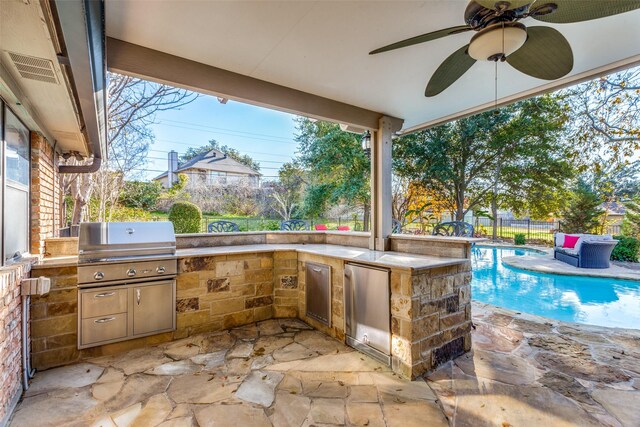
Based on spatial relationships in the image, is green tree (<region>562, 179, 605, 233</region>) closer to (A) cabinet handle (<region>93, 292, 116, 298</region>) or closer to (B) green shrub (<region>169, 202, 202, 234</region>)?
(B) green shrub (<region>169, 202, 202, 234</region>)

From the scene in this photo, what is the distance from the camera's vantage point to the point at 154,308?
9.97ft

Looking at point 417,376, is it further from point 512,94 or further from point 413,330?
point 512,94

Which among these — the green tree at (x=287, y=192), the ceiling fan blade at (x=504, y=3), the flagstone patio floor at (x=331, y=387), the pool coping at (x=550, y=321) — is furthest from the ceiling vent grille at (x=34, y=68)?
the green tree at (x=287, y=192)

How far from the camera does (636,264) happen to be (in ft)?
25.5

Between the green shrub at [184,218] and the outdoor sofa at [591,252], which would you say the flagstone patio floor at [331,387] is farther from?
the outdoor sofa at [591,252]

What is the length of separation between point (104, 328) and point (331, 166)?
295 inches

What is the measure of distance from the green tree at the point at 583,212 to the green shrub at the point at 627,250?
6.40ft

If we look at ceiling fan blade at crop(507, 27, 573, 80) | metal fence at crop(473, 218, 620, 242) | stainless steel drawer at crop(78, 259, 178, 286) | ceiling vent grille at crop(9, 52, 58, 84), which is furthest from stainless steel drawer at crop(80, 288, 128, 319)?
metal fence at crop(473, 218, 620, 242)

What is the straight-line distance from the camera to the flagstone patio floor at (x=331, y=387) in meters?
1.96

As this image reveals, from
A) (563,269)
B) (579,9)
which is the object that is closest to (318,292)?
(579,9)

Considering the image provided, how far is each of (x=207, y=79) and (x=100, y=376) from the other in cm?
269

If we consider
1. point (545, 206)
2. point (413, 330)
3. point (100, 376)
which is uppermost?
point (545, 206)

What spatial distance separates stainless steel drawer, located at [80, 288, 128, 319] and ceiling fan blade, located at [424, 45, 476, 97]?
334 centimetres

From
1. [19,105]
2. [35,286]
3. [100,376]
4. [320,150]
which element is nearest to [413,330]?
[100,376]
